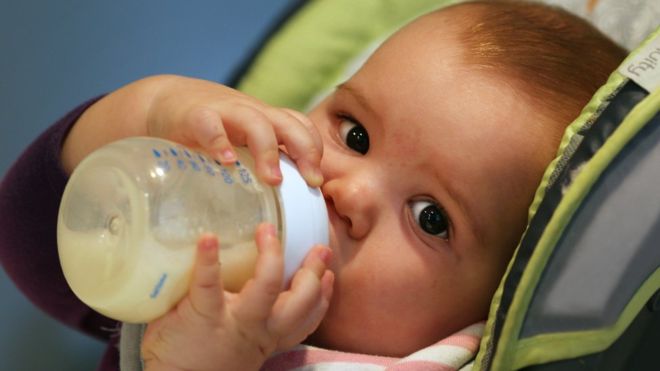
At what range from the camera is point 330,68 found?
1017 millimetres

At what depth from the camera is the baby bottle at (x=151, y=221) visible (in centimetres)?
48

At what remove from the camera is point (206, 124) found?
580mm

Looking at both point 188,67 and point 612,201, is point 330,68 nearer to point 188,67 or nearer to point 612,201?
point 188,67


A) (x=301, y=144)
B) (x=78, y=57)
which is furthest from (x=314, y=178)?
(x=78, y=57)

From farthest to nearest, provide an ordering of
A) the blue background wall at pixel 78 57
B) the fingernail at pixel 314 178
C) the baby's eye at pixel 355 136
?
the blue background wall at pixel 78 57 → the baby's eye at pixel 355 136 → the fingernail at pixel 314 178

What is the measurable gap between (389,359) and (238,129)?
0.24 metres

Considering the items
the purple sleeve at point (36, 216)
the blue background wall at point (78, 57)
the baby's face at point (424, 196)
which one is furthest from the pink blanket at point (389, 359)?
the blue background wall at point (78, 57)

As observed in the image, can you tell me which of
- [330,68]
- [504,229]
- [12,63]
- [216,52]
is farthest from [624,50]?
[12,63]

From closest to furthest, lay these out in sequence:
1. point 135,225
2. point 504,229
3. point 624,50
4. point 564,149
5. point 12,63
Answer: point 135,225 < point 564,149 < point 504,229 < point 624,50 < point 12,63

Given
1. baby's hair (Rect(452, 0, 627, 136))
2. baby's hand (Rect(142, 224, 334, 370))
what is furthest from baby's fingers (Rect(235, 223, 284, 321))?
baby's hair (Rect(452, 0, 627, 136))

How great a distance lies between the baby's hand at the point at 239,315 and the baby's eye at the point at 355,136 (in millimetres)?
150

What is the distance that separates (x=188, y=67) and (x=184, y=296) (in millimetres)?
597

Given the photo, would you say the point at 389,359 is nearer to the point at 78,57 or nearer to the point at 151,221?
the point at 151,221

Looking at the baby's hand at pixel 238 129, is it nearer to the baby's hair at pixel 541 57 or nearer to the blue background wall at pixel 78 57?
the baby's hair at pixel 541 57
